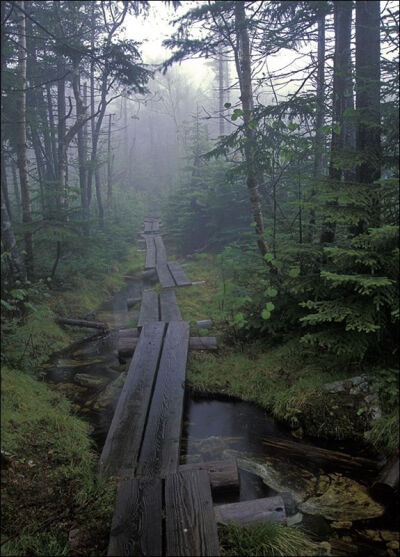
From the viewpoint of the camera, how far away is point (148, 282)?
14.1 meters

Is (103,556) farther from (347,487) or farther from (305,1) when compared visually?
(305,1)

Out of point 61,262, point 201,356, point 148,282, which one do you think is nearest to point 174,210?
point 148,282

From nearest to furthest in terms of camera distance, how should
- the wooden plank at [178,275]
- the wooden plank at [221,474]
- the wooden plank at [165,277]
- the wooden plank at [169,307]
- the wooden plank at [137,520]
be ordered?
1. the wooden plank at [137,520]
2. the wooden plank at [221,474]
3. the wooden plank at [169,307]
4. the wooden plank at [165,277]
5. the wooden plank at [178,275]

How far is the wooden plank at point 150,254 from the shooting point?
15305mm

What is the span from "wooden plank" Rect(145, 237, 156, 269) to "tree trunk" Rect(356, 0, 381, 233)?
10.4 metres

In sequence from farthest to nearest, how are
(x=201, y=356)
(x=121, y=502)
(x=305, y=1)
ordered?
(x=201, y=356)
(x=305, y=1)
(x=121, y=502)

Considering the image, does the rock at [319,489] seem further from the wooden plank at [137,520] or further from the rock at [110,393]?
the rock at [110,393]

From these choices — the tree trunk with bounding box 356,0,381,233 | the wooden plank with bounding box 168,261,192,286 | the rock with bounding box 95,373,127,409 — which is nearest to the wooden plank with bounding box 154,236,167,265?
the wooden plank with bounding box 168,261,192,286

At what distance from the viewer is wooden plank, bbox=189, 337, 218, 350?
7543 mm

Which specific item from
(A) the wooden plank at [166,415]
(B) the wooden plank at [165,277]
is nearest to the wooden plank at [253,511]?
(A) the wooden plank at [166,415]

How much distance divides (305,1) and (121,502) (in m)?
7.97

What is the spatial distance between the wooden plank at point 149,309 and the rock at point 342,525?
555 cm

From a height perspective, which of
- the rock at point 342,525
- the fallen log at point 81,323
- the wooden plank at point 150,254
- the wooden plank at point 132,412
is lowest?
the rock at point 342,525

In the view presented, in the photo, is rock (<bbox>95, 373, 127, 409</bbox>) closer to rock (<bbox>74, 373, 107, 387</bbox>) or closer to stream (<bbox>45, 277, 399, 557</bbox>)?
stream (<bbox>45, 277, 399, 557</bbox>)
